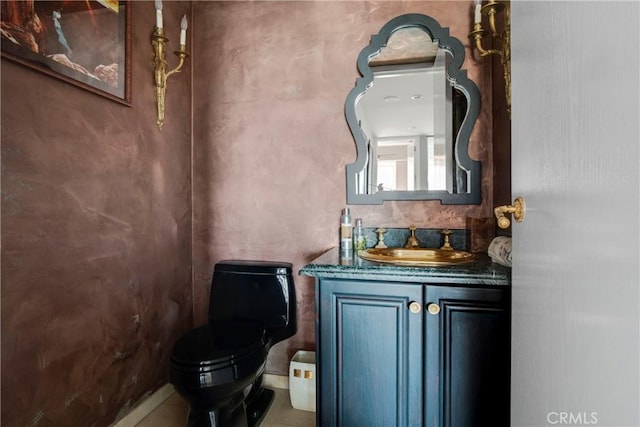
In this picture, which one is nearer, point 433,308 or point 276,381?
point 433,308

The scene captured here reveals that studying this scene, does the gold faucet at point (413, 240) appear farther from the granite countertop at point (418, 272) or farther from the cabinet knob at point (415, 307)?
the cabinet knob at point (415, 307)

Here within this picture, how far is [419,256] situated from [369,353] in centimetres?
53

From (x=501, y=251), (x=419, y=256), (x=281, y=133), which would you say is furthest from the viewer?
(x=281, y=133)

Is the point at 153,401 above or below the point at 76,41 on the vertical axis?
below

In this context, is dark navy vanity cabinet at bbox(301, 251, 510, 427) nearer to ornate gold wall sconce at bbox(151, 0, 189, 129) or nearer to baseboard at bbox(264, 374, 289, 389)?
baseboard at bbox(264, 374, 289, 389)

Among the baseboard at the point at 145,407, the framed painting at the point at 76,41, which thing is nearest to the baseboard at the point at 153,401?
the baseboard at the point at 145,407

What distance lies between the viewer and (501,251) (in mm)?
1159

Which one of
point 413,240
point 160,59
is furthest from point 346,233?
point 160,59

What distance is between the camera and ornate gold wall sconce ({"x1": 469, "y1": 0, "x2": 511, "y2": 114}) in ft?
4.17

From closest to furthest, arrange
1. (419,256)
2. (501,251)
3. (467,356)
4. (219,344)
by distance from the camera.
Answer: (467,356), (501,251), (219,344), (419,256)

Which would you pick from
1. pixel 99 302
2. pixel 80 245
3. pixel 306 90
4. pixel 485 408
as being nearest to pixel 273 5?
pixel 306 90

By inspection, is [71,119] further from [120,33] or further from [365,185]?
[365,185]

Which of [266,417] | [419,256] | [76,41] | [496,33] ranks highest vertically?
[496,33]

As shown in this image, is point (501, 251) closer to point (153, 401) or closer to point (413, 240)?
point (413, 240)
